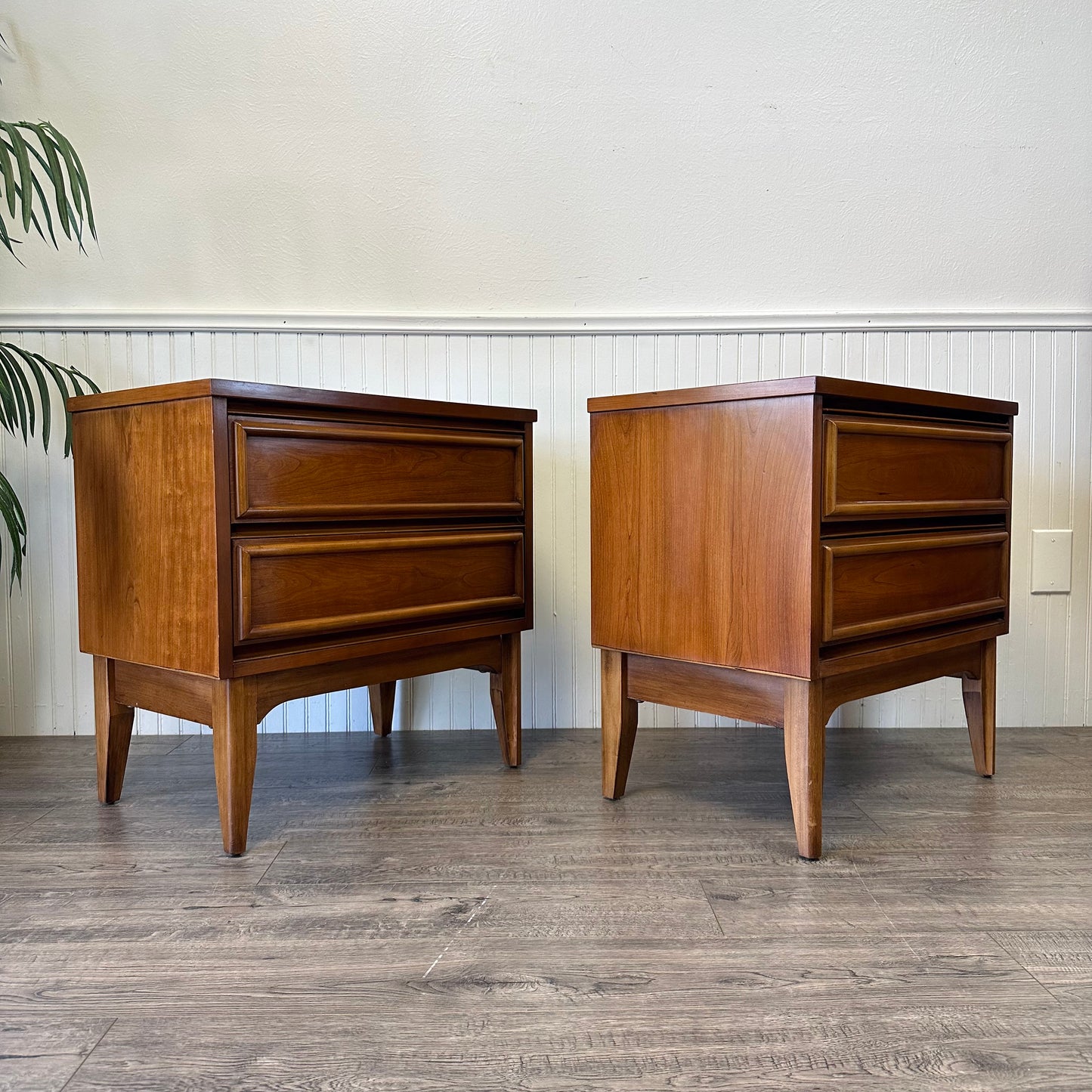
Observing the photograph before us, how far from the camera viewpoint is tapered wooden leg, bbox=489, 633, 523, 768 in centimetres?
175

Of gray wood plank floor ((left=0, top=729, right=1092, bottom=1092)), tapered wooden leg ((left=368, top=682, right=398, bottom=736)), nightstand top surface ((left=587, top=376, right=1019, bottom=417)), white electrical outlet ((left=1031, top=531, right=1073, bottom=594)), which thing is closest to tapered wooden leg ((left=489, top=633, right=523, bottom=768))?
gray wood plank floor ((left=0, top=729, right=1092, bottom=1092))

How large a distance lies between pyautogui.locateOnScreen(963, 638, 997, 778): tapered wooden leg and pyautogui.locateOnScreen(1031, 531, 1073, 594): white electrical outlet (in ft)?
1.81

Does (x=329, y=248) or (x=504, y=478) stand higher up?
(x=329, y=248)

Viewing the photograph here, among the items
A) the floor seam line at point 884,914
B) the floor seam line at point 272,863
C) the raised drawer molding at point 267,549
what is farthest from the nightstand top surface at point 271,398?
the floor seam line at point 884,914

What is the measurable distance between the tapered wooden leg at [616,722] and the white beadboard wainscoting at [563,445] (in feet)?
1.82

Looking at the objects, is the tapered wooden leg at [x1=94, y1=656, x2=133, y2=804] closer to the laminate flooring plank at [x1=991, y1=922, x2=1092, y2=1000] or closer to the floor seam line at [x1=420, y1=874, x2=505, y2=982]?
the floor seam line at [x1=420, y1=874, x2=505, y2=982]

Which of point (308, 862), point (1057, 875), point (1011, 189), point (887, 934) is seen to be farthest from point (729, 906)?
point (1011, 189)

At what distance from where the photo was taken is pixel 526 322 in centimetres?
205

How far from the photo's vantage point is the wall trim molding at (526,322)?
1987 millimetres

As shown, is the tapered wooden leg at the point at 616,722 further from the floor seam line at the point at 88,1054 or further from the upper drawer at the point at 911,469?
the floor seam line at the point at 88,1054

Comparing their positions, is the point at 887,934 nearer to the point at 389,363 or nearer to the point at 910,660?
the point at 910,660

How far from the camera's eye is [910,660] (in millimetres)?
1499

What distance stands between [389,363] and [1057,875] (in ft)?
5.35

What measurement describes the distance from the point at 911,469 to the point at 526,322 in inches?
38.9
